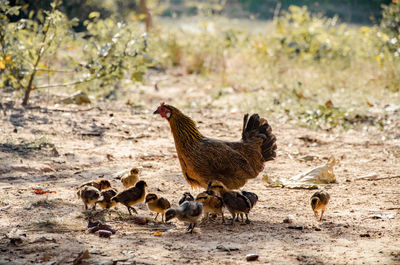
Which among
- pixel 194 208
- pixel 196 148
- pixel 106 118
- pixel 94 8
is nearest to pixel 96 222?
pixel 194 208

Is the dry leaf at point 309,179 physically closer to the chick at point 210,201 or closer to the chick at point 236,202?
the chick at point 236,202

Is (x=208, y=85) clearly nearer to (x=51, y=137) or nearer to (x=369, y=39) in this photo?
(x=369, y=39)

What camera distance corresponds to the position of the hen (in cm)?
540

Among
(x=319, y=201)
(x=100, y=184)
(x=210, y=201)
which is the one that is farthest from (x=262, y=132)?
(x=100, y=184)

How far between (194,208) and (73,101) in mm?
6511

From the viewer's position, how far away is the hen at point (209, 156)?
5402 mm

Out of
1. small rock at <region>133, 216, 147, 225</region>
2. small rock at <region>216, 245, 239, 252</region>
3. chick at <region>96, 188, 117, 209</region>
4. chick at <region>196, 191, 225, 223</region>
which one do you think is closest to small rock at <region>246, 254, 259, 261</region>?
small rock at <region>216, 245, 239, 252</region>

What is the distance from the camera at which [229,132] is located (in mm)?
9078

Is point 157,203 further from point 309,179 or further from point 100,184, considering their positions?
point 309,179

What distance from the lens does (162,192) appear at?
235 inches

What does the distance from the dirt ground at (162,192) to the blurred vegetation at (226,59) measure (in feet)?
2.44

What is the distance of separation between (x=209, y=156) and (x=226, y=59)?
10.8 meters

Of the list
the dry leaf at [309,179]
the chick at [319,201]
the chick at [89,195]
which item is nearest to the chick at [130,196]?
the chick at [89,195]

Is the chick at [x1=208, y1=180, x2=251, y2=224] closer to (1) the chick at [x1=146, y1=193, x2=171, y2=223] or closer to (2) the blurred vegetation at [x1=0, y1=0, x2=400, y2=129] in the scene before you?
(1) the chick at [x1=146, y1=193, x2=171, y2=223]
